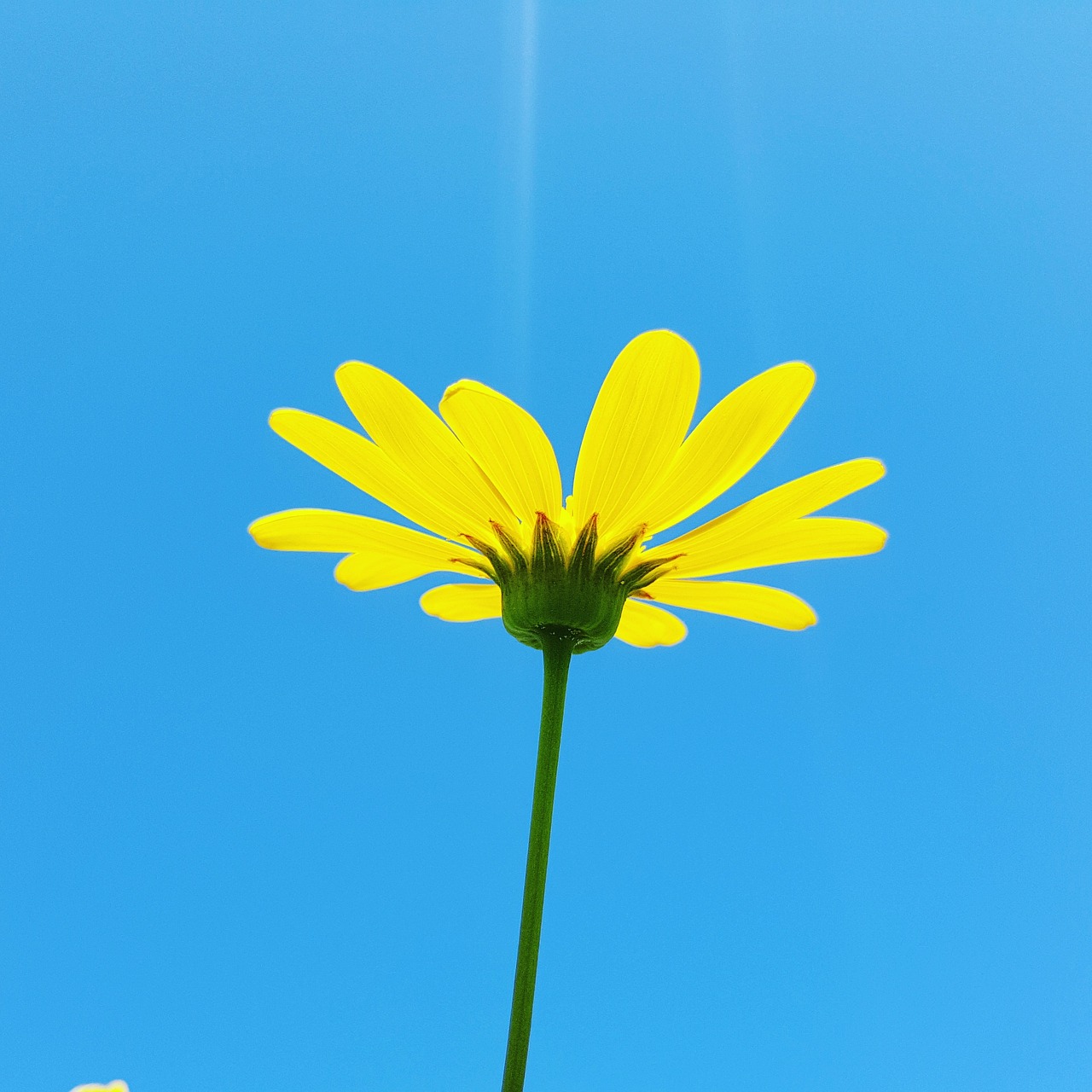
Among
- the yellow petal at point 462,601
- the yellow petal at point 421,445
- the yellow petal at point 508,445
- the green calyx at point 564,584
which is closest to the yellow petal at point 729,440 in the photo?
the green calyx at point 564,584

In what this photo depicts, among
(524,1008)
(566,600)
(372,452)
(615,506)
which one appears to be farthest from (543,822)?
(372,452)

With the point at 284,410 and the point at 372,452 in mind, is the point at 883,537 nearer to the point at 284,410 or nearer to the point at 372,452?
the point at 372,452

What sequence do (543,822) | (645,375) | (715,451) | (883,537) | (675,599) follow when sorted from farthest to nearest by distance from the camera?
(675,599), (883,537), (715,451), (645,375), (543,822)

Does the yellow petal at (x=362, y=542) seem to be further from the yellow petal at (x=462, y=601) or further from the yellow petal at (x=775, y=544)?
the yellow petal at (x=775, y=544)

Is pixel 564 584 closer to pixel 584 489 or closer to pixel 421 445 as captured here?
pixel 584 489

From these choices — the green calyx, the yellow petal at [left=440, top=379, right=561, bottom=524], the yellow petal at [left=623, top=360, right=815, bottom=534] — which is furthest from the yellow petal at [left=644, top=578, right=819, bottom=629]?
the yellow petal at [left=440, top=379, right=561, bottom=524]

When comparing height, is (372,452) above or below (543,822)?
above

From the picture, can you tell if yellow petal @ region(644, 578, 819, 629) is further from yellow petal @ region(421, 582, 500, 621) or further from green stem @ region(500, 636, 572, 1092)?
green stem @ region(500, 636, 572, 1092)
